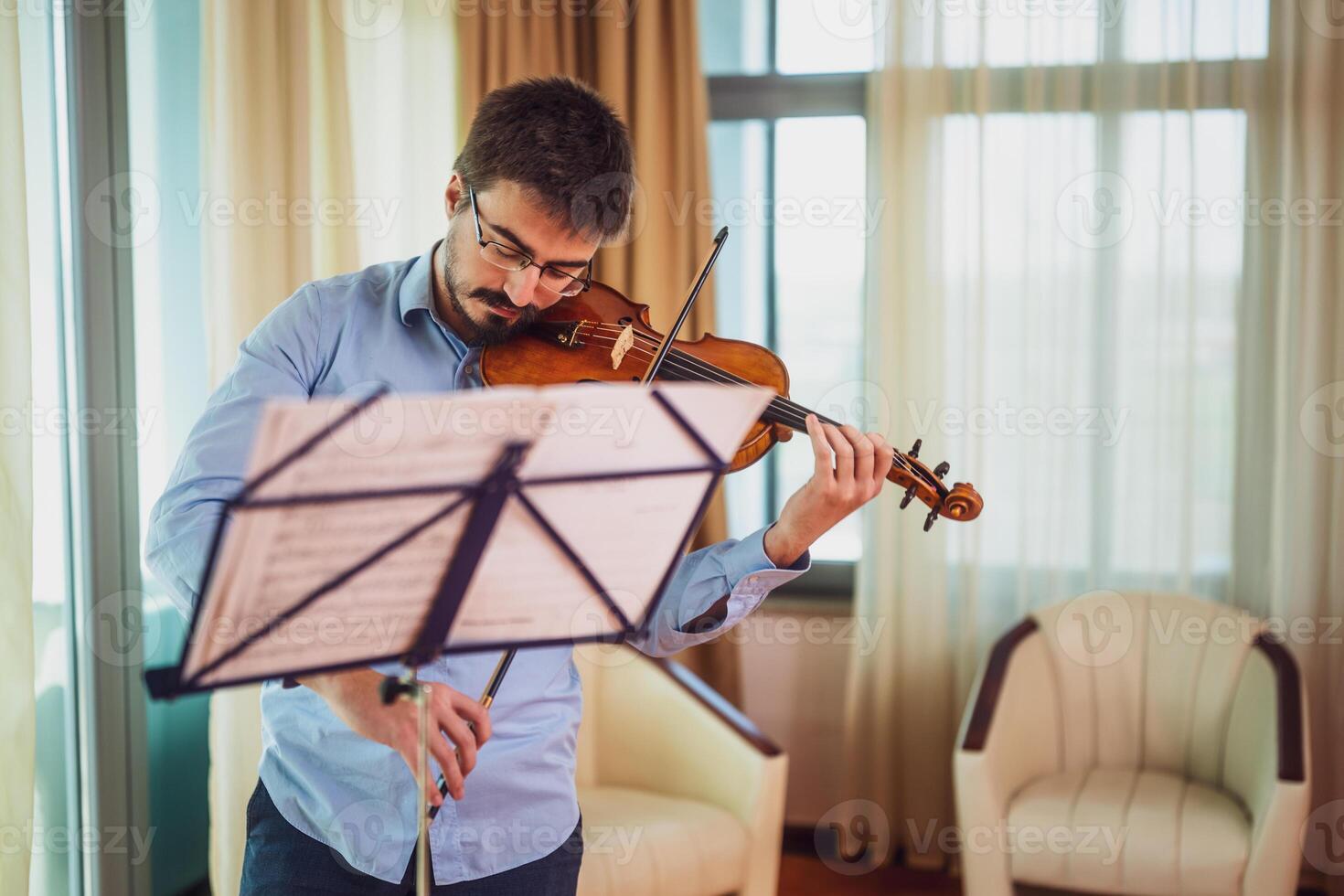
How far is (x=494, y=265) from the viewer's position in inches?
48.6

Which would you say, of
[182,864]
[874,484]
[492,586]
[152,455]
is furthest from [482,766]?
[182,864]

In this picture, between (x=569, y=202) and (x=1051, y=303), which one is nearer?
(x=569, y=202)

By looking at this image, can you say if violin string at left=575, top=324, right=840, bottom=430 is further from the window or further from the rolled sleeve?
the window

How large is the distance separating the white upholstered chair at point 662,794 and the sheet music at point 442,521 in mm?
1289

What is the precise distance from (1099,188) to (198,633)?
103 inches

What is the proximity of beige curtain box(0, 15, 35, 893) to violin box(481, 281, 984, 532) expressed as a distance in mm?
877

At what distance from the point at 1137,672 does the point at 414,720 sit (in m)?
2.24

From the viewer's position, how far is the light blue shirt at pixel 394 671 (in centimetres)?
115

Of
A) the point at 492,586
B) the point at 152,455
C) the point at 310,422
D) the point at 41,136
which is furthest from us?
the point at 152,455

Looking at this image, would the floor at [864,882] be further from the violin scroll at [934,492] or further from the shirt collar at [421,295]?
the shirt collar at [421,295]

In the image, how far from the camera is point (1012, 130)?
2783 mm

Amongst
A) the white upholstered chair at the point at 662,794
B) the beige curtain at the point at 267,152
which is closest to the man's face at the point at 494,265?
the beige curtain at the point at 267,152

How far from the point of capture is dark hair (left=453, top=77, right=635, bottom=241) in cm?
120

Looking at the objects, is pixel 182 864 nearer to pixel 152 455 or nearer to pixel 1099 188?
pixel 152 455
